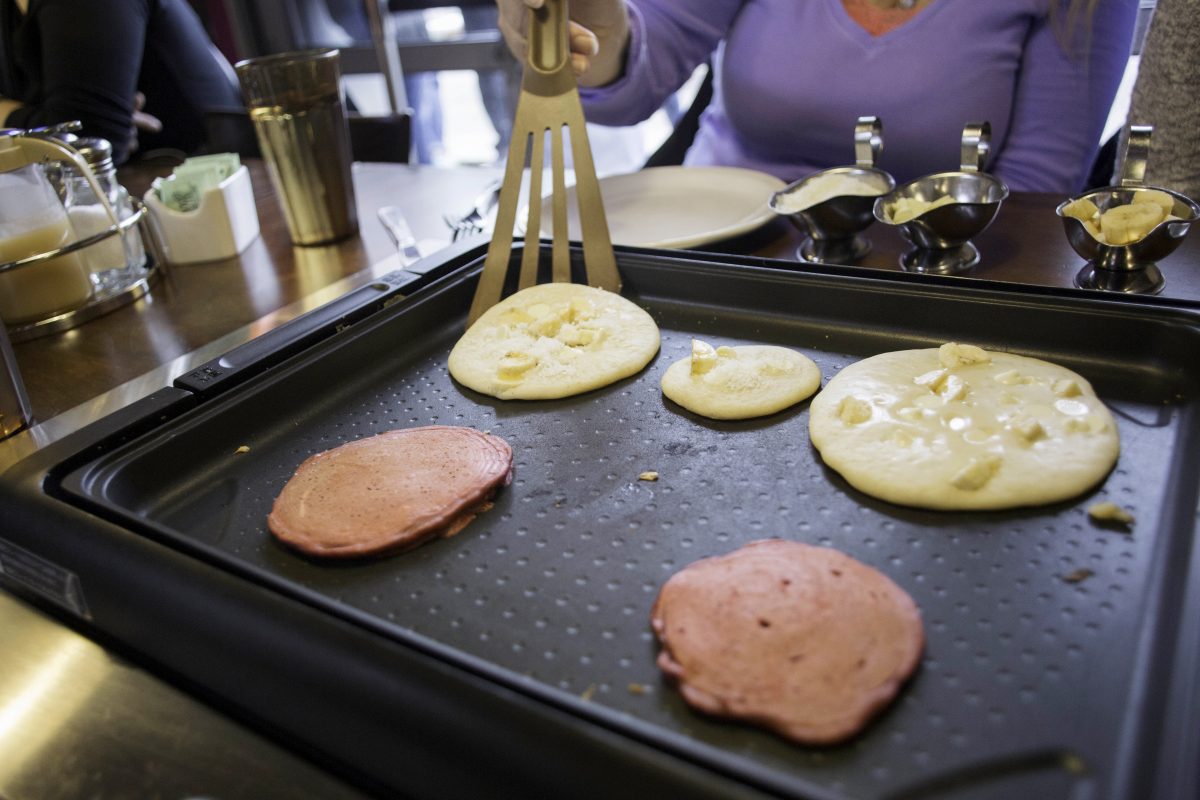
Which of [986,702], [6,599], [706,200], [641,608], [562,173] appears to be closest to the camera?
[986,702]

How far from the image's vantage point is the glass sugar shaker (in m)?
1.35

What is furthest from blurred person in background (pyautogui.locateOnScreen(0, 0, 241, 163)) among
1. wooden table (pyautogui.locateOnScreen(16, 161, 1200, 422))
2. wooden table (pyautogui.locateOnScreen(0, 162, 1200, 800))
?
wooden table (pyautogui.locateOnScreen(16, 161, 1200, 422))

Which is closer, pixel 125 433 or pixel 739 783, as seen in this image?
pixel 739 783

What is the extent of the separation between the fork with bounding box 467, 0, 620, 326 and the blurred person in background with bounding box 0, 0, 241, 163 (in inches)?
65.7

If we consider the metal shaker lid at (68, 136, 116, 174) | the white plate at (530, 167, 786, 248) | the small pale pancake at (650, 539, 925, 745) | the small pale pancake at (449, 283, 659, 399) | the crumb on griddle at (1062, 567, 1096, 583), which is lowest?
the crumb on griddle at (1062, 567, 1096, 583)

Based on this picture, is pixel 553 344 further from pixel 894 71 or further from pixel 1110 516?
pixel 894 71

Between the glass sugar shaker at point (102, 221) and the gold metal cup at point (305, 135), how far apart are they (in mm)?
264

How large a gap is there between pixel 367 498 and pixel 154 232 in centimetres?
98

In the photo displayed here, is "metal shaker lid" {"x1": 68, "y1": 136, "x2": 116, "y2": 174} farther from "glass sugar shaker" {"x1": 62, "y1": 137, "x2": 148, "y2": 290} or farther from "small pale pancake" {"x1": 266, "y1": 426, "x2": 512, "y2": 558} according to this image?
"small pale pancake" {"x1": 266, "y1": 426, "x2": 512, "y2": 558}

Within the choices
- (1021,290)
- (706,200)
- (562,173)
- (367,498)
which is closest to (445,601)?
(367,498)

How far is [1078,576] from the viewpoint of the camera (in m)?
0.68

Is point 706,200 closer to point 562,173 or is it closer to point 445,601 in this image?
point 562,173

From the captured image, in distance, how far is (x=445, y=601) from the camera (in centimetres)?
73

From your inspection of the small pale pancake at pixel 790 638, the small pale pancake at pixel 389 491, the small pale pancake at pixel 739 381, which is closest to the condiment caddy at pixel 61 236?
the small pale pancake at pixel 389 491
